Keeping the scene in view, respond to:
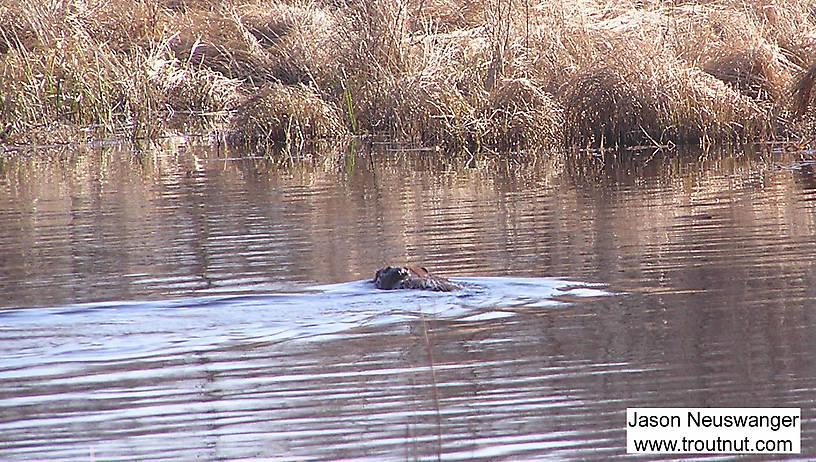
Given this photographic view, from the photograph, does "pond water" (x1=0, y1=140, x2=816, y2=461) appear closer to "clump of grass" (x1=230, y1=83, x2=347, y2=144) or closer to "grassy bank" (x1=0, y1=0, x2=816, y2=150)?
"grassy bank" (x1=0, y1=0, x2=816, y2=150)

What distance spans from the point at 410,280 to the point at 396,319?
0.76 metres

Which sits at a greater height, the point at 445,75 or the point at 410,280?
the point at 445,75

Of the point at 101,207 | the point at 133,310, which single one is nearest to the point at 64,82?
the point at 101,207

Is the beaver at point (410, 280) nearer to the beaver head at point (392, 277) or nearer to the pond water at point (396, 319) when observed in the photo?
the beaver head at point (392, 277)

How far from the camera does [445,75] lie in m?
19.9

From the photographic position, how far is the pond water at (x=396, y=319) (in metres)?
5.64

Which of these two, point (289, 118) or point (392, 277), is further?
point (289, 118)

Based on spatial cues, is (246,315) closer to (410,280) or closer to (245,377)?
(410,280)

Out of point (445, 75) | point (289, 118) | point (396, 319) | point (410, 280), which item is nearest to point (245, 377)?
point (396, 319)

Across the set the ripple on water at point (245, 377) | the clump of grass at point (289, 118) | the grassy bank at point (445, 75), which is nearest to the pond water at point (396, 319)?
the ripple on water at point (245, 377)

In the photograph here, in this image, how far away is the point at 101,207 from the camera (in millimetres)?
13898

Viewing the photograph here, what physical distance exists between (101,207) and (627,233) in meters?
5.30

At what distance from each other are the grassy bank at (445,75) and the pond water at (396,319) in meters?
4.57

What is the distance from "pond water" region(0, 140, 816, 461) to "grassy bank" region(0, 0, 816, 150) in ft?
15.0
